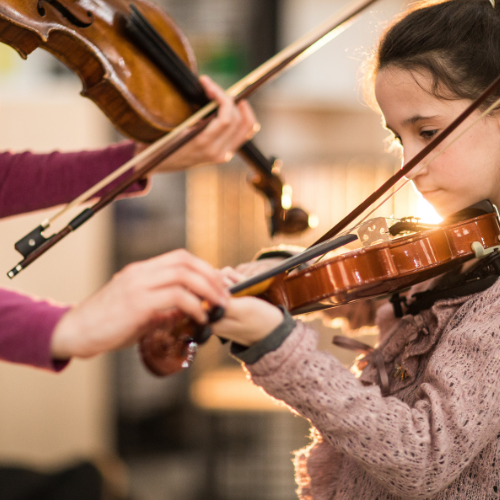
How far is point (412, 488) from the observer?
0.56 meters

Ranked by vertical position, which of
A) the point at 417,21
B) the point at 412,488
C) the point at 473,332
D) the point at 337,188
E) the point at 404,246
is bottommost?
the point at 412,488

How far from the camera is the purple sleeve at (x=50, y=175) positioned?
0.85m

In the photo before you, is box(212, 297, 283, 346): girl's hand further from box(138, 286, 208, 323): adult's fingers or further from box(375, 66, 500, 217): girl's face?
box(375, 66, 500, 217): girl's face

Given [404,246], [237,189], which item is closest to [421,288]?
[404,246]

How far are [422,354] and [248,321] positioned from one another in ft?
0.96

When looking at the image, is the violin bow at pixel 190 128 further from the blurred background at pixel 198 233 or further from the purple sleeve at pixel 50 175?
the blurred background at pixel 198 233

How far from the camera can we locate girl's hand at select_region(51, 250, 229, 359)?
43cm

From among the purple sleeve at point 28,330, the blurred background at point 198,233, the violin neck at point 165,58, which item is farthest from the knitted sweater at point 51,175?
the blurred background at point 198,233

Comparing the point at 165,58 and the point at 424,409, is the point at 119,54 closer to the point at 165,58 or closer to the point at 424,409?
the point at 165,58

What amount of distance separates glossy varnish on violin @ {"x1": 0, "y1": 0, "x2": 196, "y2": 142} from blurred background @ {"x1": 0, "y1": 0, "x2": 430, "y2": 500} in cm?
130

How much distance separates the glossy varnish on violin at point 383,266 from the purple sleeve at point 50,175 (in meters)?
0.42

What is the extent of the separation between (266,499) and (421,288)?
1648 millimetres

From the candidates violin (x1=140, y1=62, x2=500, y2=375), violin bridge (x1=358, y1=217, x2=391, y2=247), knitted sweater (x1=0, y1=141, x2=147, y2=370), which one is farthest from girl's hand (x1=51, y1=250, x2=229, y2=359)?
knitted sweater (x1=0, y1=141, x2=147, y2=370)

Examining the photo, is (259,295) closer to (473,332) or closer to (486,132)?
(473,332)
